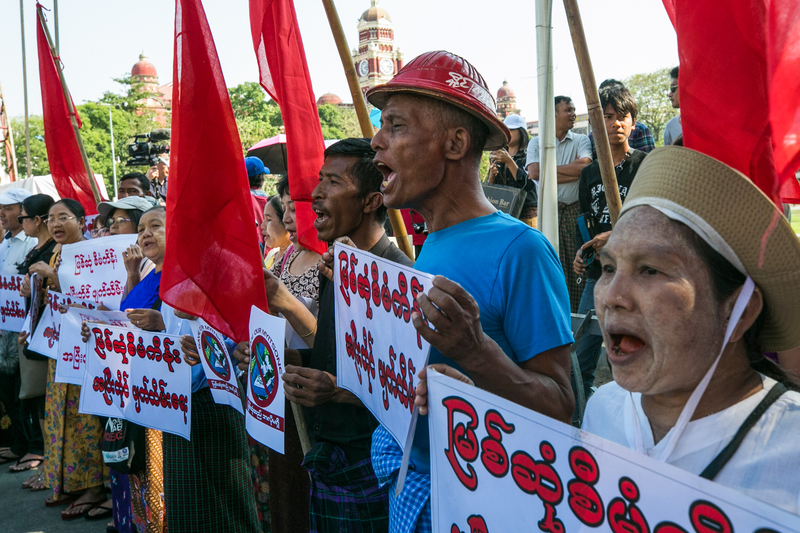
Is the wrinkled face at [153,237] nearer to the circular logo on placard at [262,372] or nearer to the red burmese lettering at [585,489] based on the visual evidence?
the circular logo on placard at [262,372]

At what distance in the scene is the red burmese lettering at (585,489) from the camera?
97 centimetres

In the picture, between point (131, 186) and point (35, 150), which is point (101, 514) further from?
point (35, 150)

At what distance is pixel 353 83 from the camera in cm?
253

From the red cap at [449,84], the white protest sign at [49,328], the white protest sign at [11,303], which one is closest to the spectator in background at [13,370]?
the white protest sign at [11,303]

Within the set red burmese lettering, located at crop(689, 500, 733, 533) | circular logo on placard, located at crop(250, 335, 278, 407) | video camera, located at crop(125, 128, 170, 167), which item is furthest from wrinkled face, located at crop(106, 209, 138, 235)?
video camera, located at crop(125, 128, 170, 167)

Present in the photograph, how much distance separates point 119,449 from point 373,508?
1.84m

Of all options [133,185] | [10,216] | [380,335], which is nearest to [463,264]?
[380,335]

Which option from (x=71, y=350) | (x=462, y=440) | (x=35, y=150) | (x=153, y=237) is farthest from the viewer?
(x=35, y=150)

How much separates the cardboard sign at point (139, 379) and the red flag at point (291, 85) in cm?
85

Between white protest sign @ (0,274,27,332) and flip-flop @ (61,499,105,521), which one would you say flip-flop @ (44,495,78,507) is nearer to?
flip-flop @ (61,499,105,521)

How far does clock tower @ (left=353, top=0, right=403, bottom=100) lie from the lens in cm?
7875

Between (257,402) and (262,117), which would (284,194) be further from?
(262,117)

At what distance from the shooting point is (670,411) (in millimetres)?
1114

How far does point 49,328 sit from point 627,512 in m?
4.14
